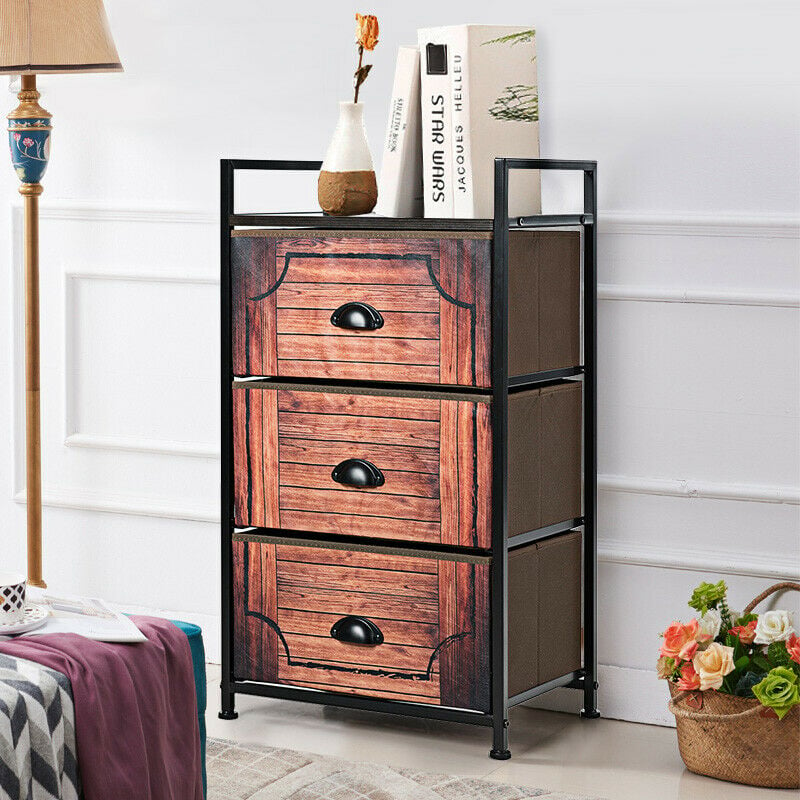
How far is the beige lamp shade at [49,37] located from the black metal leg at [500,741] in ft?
5.27

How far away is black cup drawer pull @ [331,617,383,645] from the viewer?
2674 millimetres

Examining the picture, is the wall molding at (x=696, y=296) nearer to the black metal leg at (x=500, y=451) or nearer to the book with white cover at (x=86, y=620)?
the black metal leg at (x=500, y=451)

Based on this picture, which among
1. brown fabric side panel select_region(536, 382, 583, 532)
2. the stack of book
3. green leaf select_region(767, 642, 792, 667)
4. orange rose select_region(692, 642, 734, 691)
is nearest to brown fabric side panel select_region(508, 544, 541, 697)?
brown fabric side panel select_region(536, 382, 583, 532)

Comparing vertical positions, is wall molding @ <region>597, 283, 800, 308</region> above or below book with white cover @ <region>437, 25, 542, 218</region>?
below

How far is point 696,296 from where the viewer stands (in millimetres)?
Result: 2766

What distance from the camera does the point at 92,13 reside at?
2986mm

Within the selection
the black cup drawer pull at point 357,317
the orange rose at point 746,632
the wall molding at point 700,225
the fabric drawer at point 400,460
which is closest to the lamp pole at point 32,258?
the fabric drawer at point 400,460

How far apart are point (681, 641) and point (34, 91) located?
71.9 inches

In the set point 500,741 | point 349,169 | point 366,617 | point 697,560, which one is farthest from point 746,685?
point 349,169

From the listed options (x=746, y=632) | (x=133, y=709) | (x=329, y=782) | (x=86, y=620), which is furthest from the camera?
(x=746, y=632)

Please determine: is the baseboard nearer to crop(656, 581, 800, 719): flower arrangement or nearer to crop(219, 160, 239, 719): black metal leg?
crop(656, 581, 800, 719): flower arrangement

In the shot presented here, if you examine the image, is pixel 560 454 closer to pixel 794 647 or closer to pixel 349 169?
pixel 794 647

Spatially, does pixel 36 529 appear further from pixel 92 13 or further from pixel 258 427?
pixel 92 13

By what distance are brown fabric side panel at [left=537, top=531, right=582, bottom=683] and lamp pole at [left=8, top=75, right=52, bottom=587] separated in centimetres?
121
